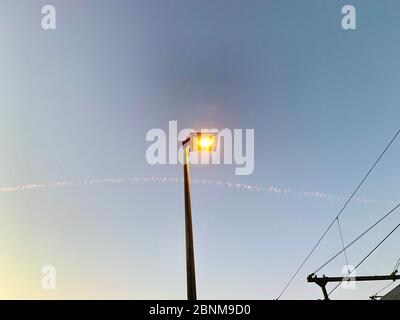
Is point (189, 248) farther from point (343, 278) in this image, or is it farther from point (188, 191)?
point (343, 278)

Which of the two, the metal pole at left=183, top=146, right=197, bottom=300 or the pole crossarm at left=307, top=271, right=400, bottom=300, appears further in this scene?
the pole crossarm at left=307, top=271, right=400, bottom=300

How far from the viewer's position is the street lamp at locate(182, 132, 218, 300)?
22.7 feet

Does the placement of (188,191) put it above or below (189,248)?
above

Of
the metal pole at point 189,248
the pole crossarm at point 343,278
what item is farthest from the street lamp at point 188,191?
the pole crossarm at point 343,278

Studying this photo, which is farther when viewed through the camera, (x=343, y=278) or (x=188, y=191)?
(x=343, y=278)

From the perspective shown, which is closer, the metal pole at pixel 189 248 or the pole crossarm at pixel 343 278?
the metal pole at pixel 189 248

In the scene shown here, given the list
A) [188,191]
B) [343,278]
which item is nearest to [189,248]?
[188,191]

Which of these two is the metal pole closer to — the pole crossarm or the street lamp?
the street lamp

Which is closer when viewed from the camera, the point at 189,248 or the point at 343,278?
the point at 189,248

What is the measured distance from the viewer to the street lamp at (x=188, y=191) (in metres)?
6.93

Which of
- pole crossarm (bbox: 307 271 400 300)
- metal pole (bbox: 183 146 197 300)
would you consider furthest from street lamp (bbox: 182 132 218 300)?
pole crossarm (bbox: 307 271 400 300)

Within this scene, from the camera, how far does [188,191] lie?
323 inches

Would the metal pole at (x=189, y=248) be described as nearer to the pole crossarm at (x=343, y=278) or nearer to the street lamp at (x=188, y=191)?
the street lamp at (x=188, y=191)
